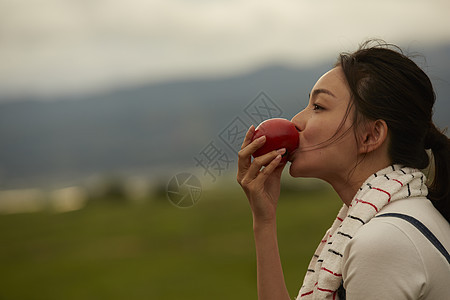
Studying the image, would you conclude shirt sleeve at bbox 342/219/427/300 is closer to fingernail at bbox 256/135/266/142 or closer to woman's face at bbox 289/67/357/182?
woman's face at bbox 289/67/357/182

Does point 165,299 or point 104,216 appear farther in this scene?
point 104,216

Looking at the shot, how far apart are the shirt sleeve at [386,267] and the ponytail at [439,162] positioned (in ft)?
2.65

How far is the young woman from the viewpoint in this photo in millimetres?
2209

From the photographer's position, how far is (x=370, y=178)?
2752 mm

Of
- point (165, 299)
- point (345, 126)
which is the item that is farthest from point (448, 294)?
point (165, 299)

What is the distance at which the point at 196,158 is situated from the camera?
3.04m

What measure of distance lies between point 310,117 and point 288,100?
0.75 m

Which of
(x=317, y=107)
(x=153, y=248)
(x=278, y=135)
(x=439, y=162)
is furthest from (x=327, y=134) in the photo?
(x=153, y=248)

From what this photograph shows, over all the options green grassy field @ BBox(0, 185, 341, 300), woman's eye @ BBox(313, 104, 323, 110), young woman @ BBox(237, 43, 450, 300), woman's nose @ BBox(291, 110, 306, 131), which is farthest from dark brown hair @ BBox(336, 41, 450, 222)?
green grassy field @ BBox(0, 185, 341, 300)

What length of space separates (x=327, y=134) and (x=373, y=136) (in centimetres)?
23

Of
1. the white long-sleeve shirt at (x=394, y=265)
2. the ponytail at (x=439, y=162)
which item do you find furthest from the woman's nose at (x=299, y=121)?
the white long-sleeve shirt at (x=394, y=265)

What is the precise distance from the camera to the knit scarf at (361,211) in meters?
2.52

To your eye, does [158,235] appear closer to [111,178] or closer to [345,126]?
[111,178]

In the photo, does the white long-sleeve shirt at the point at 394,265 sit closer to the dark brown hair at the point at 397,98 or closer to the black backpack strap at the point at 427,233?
the black backpack strap at the point at 427,233
